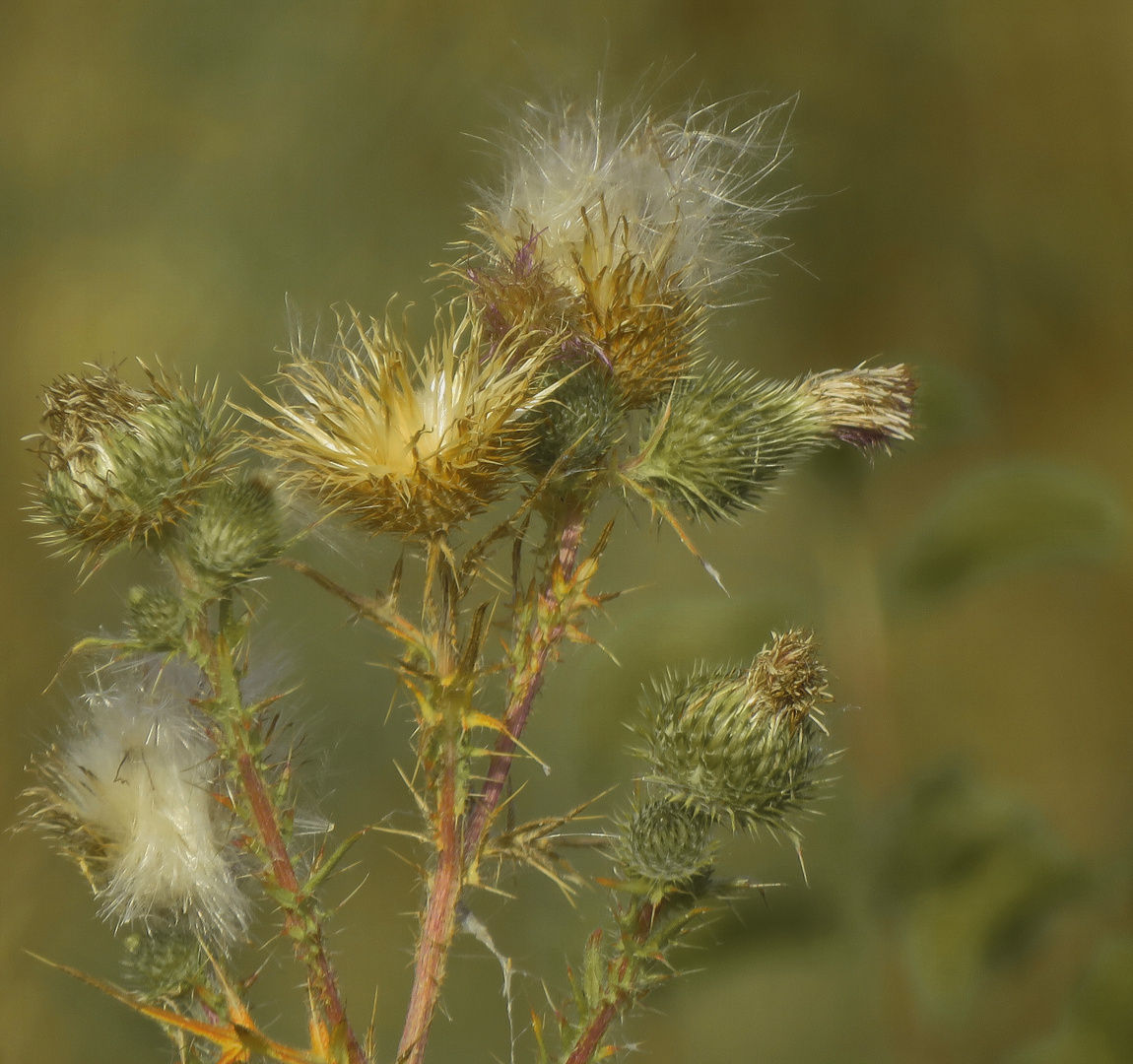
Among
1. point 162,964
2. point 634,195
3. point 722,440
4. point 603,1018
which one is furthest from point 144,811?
point 634,195

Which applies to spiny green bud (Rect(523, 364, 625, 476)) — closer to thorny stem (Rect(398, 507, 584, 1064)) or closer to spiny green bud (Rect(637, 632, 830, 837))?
thorny stem (Rect(398, 507, 584, 1064))

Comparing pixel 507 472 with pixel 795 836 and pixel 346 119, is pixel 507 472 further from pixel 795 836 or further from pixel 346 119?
pixel 346 119

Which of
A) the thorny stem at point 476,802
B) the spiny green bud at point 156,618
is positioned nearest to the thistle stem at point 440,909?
the thorny stem at point 476,802

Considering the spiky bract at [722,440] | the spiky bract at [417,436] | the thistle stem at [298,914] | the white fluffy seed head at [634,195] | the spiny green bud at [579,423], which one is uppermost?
the white fluffy seed head at [634,195]

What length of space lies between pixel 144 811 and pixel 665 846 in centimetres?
43

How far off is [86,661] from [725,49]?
183 cm

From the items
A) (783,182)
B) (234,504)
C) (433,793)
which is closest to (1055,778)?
(783,182)

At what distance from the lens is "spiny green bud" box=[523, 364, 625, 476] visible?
2.49 feet

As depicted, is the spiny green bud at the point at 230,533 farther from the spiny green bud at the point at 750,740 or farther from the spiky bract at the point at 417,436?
the spiny green bud at the point at 750,740

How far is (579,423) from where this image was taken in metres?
0.76

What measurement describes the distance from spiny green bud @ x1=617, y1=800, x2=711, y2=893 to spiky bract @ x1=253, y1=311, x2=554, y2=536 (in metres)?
0.28

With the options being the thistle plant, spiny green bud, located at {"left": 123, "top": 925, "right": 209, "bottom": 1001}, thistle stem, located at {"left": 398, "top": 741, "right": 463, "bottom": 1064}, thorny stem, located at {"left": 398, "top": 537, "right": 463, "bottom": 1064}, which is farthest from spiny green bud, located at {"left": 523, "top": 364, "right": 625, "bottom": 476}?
spiny green bud, located at {"left": 123, "top": 925, "right": 209, "bottom": 1001}

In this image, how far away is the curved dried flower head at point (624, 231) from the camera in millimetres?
793

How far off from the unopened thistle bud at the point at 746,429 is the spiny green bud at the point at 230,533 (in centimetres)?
29
